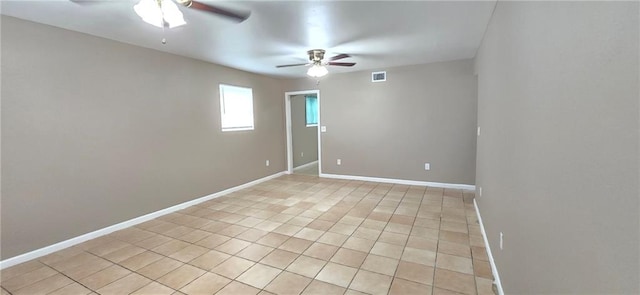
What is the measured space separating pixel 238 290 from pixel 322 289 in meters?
0.66

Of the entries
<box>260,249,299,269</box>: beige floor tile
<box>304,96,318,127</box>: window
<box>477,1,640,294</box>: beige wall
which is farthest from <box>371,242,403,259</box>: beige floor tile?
<box>304,96,318,127</box>: window

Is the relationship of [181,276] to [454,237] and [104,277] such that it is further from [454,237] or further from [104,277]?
[454,237]

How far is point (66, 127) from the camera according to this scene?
2.81m

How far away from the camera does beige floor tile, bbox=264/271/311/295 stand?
2074mm

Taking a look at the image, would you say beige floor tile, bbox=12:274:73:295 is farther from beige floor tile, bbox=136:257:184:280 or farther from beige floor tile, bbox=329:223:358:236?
beige floor tile, bbox=329:223:358:236

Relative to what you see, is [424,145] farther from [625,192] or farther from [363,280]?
[625,192]

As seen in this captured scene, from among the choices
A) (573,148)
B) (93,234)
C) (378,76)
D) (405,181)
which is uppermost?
(378,76)

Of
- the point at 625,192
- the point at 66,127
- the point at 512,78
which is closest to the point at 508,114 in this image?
the point at 512,78

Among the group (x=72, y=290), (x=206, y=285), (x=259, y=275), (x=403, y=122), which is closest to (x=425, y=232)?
(x=259, y=275)

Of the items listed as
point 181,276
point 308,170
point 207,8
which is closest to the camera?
point 207,8

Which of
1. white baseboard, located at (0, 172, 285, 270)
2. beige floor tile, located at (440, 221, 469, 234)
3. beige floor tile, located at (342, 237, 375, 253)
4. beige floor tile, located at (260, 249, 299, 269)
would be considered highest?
white baseboard, located at (0, 172, 285, 270)

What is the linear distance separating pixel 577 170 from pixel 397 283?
→ 1625mm

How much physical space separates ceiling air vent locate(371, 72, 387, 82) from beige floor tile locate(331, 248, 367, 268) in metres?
3.57

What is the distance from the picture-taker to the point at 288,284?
215 cm
